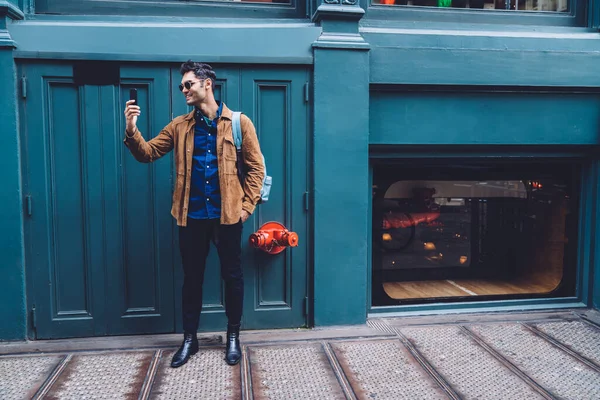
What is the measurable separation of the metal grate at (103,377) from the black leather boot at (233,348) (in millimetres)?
627

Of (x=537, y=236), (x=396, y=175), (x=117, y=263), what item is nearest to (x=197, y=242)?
(x=117, y=263)

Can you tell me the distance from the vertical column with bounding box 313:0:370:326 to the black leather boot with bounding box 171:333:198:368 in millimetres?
1195

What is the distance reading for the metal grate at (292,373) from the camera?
330 centimetres

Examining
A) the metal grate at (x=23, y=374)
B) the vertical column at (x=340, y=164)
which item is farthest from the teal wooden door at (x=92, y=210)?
the vertical column at (x=340, y=164)

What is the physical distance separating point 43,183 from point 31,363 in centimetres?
148

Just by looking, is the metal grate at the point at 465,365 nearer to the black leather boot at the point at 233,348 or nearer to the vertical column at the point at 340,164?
the vertical column at the point at 340,164

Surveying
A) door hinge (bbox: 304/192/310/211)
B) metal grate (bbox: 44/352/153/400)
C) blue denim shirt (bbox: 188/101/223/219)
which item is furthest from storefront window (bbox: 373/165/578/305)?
metal grate (bbox: 44/352/153/400)

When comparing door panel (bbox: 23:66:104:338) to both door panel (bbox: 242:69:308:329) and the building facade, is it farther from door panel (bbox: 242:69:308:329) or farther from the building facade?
door panel (bbox: 242:69:308:329)

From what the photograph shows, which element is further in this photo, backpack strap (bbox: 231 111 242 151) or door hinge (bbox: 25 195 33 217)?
door hinge (bbox: 25 195 33 217)

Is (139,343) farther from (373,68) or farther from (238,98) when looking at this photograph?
(373,68)

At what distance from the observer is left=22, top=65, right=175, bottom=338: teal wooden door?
415 cm

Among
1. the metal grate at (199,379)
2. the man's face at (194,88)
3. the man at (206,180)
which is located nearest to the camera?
the metal grate at (199,379)

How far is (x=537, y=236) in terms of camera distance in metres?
5.51

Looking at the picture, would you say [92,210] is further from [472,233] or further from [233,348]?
[472,233]
